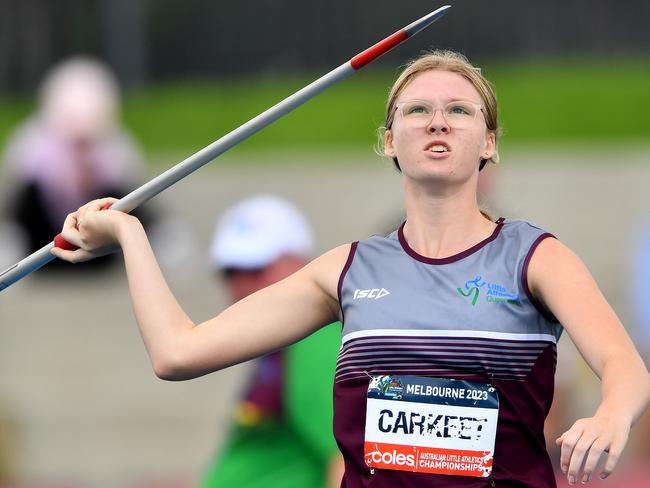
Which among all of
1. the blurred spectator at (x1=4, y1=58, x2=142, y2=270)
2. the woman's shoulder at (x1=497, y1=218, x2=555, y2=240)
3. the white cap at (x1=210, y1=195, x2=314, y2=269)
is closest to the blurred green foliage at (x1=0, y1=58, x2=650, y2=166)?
the blurred spectator at (x1=4, y1=58, x2=142, y2=270)

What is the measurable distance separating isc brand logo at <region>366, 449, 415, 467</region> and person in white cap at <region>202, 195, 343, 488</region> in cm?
155

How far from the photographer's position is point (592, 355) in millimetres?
2908

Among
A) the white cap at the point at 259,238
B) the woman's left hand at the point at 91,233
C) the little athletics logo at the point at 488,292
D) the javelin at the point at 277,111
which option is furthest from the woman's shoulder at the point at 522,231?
the white cap at the point at 259,238

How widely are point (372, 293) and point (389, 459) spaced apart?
34 cm

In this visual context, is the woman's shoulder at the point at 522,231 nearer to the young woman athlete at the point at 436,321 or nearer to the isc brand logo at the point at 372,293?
the young woman athlete at the point at 436,321

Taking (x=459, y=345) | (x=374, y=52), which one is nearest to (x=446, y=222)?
(x=459, y=345)

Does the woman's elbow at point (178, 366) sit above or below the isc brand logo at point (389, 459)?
above

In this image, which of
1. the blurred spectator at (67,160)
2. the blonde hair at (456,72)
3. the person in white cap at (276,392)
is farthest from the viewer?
the blurred spectator at (67,160)

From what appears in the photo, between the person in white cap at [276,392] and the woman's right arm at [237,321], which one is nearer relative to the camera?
the woman's right arm at [237,321]

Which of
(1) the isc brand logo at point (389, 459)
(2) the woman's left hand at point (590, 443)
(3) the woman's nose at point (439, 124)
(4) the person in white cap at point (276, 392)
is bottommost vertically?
(4) the person in white cap at point (276, 392)

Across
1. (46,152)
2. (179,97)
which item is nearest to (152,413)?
(46,152)

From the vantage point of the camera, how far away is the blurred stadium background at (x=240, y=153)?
11023 mm

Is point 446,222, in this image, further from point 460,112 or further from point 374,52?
point 374,52

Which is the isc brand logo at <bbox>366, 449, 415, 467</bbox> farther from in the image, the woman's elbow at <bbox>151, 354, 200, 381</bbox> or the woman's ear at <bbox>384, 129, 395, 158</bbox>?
the woman's ear at <bbox>384, 129, 395, 158</bbox>
